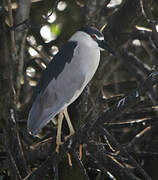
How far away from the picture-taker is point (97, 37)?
3.45m

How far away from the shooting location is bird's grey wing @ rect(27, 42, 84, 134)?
326cm

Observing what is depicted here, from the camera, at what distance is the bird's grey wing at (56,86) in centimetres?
326

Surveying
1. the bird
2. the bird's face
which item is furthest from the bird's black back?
the bird's face

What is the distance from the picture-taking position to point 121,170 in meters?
2.86

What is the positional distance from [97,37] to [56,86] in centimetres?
51

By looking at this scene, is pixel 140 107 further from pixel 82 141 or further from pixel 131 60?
pixel 82 141

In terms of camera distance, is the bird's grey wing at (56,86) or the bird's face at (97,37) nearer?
the bird's grey wing at (56,86)

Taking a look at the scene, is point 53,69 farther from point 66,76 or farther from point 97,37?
point 97,37

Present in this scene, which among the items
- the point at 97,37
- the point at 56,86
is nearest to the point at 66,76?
the point at 56,86

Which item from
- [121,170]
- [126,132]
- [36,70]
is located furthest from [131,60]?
[121,170]

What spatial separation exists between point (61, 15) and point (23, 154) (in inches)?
71.9

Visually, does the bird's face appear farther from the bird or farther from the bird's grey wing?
the bird's grey wing

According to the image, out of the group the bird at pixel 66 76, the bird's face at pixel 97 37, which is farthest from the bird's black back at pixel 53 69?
the bird's face at pixel 97 37

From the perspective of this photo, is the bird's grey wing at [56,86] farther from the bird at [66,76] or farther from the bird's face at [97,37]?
the bird's face at [97,37]
